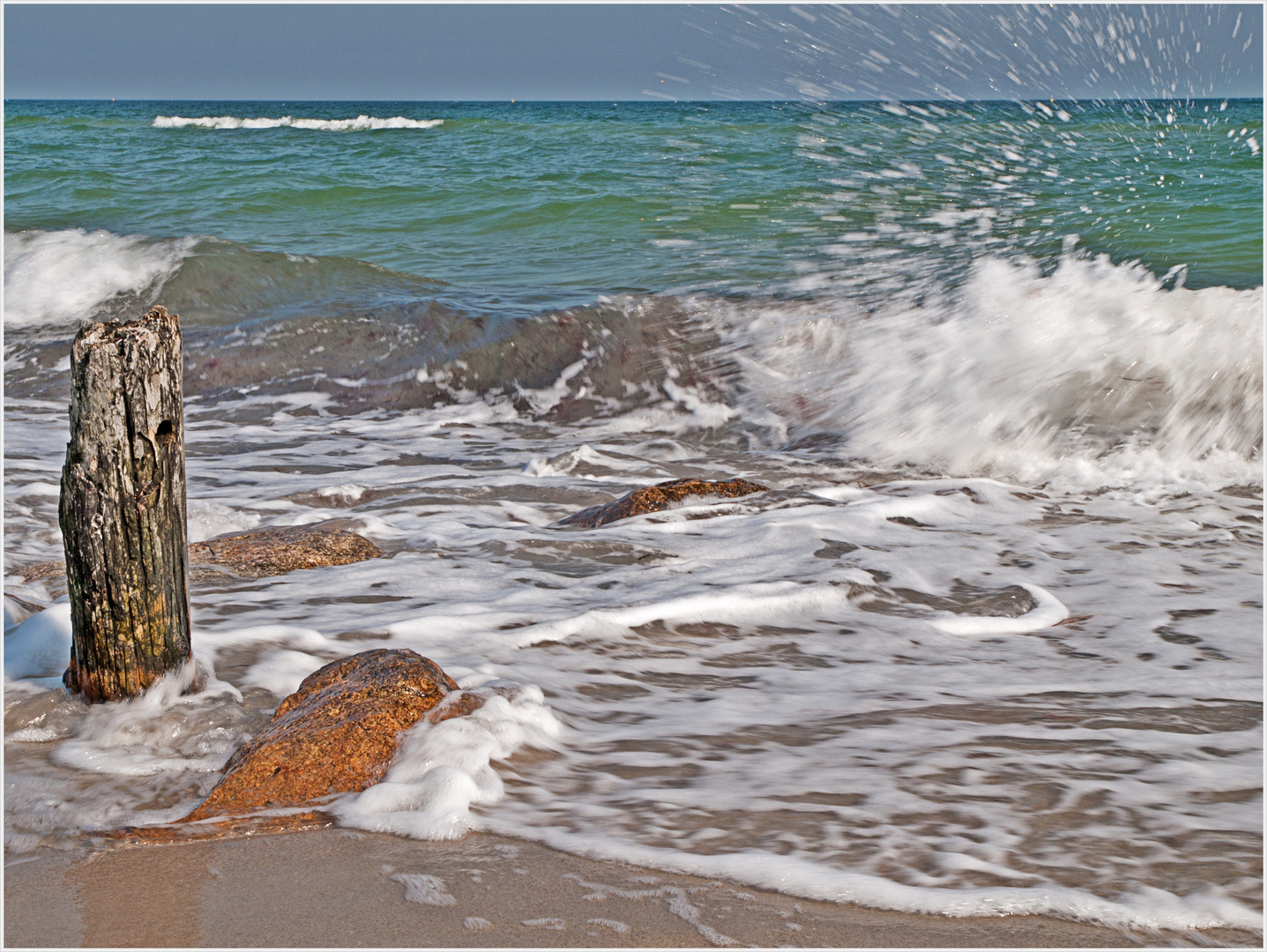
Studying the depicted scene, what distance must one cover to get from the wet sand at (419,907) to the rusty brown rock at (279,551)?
208 centimetres

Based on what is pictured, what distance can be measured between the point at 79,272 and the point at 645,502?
9306 mm

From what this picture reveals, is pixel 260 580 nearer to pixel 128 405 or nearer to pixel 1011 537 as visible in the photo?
pixel 128 405

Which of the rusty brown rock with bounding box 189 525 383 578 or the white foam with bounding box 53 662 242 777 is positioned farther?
the rusty brown rock with bounding box 189 525 383 578

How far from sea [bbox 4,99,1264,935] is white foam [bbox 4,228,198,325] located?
0.07 m

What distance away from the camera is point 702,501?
5383mm

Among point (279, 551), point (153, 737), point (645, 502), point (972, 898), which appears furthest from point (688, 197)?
point (972, 898)

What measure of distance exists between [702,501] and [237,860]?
138 inches

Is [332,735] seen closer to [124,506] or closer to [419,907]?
[419,907]

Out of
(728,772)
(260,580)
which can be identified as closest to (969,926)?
(728,772)

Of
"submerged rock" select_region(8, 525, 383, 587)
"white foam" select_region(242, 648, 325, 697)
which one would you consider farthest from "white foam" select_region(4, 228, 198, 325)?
"white foam" select_region(242, 648, 325, 697)

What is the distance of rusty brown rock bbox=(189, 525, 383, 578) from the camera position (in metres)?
4.22

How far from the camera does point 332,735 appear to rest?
2533mm

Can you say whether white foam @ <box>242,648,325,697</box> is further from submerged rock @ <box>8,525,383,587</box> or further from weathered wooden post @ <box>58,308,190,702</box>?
submerged rock @ <box>8,525,383,587</box>

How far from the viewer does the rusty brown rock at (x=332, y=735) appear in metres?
2.40
